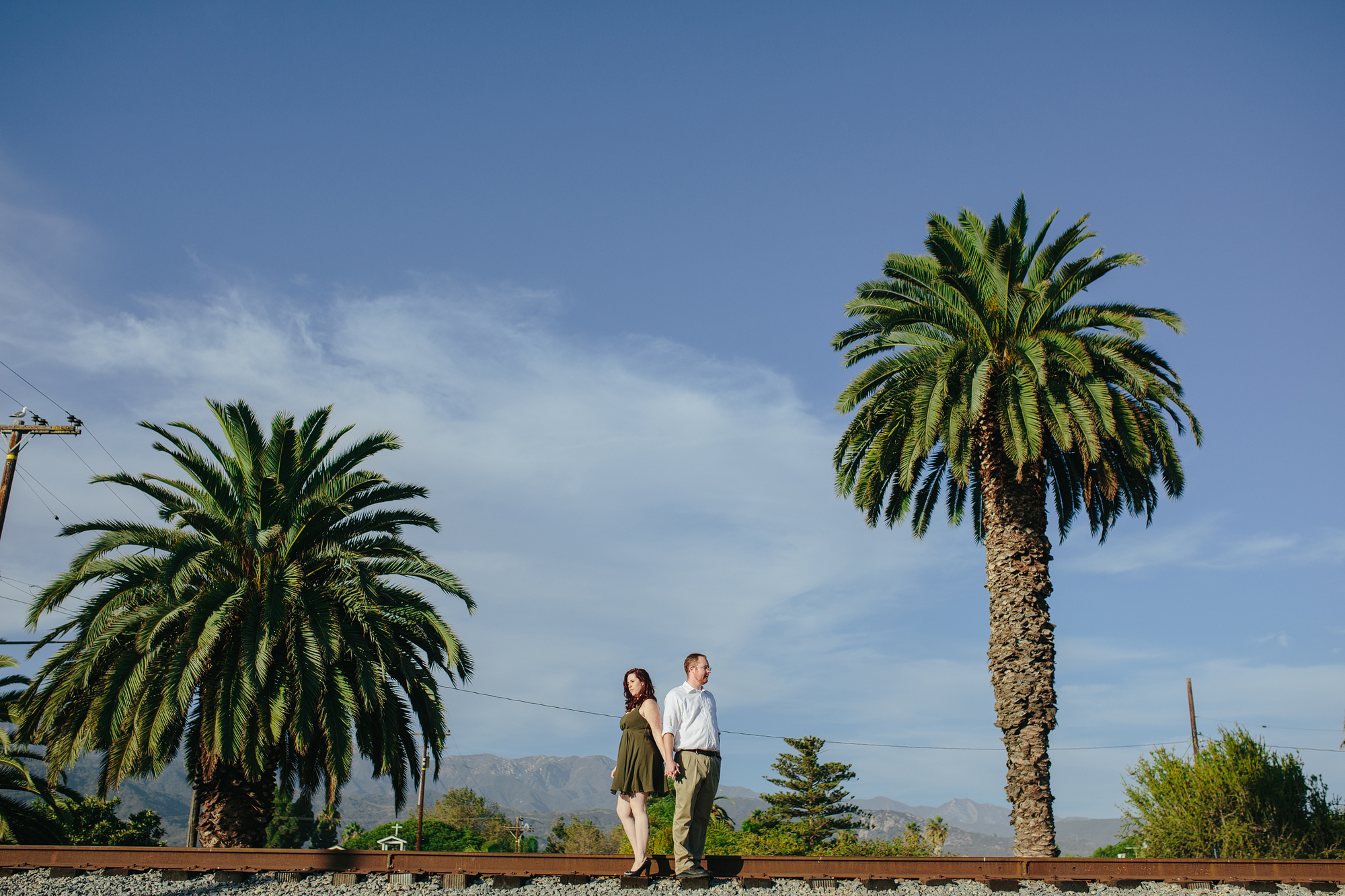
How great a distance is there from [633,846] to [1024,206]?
16.3 m

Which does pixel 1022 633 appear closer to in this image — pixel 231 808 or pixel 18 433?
pixel 231 808

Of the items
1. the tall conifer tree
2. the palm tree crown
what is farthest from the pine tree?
the palm tree crown

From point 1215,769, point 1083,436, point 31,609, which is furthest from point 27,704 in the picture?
point 1215,769

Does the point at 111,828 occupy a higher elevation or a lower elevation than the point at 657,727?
lower

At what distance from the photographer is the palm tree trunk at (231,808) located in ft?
46.6

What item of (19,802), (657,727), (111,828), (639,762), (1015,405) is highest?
(1015,405)

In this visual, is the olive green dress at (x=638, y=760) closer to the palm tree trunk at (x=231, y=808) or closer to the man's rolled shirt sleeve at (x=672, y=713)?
the man's rolled shirt sleeve at (x=672, y=713)

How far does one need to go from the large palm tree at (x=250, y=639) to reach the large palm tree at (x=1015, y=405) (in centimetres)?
951

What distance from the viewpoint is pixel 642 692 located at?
325 inches

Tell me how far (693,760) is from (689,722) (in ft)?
1.07

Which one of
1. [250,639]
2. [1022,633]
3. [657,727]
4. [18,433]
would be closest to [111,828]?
[18,433]

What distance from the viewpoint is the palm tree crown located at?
17.1m

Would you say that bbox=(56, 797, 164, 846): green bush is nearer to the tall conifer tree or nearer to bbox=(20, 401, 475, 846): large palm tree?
bbox=(20, 401, 475, 846): large palm tree

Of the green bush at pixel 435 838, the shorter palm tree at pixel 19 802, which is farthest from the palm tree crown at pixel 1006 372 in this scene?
the green bush at pixel 435 838
